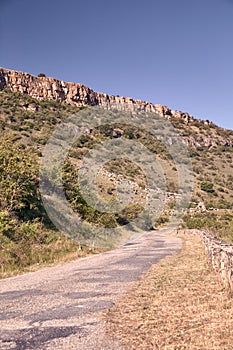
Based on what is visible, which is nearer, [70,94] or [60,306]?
[60,306]

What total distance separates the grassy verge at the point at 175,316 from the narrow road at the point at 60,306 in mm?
421

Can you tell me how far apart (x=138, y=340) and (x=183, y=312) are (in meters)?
1.82

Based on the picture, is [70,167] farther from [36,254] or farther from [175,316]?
[175,316]

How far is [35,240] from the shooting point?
2100 cm

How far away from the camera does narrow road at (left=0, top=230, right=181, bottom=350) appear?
6.00 m

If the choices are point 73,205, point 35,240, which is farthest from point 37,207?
point 35,240

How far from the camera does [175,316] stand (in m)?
7.20

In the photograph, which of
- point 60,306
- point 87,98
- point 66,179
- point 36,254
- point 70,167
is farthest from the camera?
point 87,98

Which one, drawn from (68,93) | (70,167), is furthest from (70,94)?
(70,167)

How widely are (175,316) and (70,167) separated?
2814 centimetres

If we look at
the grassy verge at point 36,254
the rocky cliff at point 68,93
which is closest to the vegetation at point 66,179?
the grassy verge at point 36,254

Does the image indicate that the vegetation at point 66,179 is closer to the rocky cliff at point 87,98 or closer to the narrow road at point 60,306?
the rocky cliff at point 87,98

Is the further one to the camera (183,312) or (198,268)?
(198,268)

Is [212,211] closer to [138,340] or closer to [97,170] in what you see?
[97,170]
